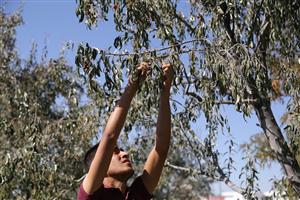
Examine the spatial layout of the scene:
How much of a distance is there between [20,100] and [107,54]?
5.89m

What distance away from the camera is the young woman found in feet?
7.82

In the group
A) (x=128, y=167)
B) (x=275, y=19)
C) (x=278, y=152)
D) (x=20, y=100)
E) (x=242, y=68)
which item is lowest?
(x=128, y=167)

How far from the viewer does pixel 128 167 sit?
2604 mm

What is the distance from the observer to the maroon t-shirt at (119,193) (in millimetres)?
2439

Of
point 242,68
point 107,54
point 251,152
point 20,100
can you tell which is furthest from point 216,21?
point 20,100

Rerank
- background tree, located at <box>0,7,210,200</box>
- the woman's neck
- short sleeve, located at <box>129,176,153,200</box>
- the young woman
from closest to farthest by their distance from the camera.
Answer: the young woman < the woman's neck < short sleeve, located at <box>129,176,153,200</box> < background tree, located at <box>0,7,210,200</box>

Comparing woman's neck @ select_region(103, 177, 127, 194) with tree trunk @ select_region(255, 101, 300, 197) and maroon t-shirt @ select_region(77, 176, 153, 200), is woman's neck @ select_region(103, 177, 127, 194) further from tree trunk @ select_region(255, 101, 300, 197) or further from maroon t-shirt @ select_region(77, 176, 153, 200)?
tree trunk @ select_region(255, 101, 300, 197)

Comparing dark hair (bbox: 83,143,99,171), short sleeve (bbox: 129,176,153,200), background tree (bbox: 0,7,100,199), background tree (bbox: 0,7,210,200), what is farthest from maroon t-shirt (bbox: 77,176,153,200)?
background tree (bbox: 0,7,100,199)

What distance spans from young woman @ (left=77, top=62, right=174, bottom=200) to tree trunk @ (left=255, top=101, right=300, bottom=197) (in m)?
3.38

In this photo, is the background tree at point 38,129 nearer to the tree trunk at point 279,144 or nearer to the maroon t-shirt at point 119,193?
the tree trunk at point 279,144

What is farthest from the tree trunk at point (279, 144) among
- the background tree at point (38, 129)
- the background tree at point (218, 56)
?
the background tree at point (38, 129)

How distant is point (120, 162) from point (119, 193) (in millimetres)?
141

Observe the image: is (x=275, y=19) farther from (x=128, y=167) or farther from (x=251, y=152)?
(x=128, y=167)

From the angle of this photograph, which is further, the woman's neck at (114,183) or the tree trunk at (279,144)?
A: the tree trunk at (279,144)
